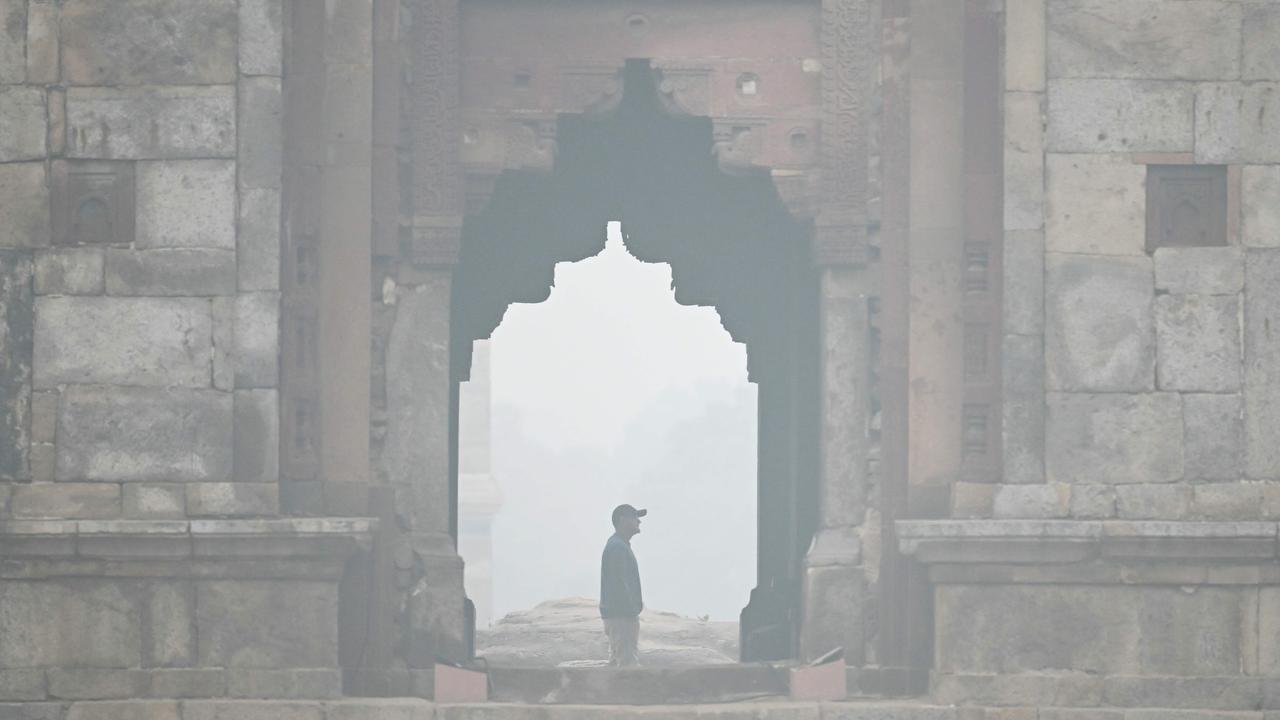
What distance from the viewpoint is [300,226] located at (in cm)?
1286

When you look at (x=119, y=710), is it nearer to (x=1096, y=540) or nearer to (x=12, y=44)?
(x=12, y=44)

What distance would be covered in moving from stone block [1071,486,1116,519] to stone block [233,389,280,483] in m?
4.08

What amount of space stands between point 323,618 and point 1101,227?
4.47 m

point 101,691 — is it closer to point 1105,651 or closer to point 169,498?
point 169,498

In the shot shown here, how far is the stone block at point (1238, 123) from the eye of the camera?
12297 millimetres

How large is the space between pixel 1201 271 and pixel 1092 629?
6.29 feet

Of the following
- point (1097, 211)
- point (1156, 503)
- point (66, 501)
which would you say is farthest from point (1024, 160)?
point (66, 501)

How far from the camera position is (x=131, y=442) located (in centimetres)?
1216

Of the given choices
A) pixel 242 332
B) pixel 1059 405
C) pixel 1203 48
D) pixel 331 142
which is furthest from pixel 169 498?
pixel 1203 48

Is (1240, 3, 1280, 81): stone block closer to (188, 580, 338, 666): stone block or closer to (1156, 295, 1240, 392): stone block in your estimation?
(1156, 295, 1240, 392): stone block

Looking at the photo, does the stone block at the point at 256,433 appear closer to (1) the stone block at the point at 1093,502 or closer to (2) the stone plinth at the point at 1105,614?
(2) the stone plinth at the point at 1105,614

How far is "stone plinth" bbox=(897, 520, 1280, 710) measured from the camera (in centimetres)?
1202

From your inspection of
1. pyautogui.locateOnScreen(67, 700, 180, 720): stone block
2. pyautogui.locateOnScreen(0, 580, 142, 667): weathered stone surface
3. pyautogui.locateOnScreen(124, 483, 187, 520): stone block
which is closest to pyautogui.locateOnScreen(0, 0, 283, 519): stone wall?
pyautogui.locateOnScreen(124, 483, 187, 520): stone block

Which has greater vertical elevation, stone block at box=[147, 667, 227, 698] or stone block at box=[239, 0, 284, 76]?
stone block at box=[239, 0, 284, 76]
